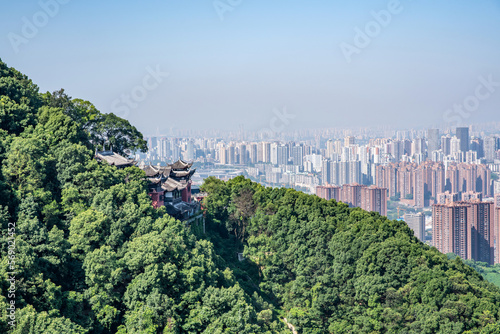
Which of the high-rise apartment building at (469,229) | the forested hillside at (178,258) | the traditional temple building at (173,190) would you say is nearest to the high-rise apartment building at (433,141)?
the high-rise apartment building at (469,229)

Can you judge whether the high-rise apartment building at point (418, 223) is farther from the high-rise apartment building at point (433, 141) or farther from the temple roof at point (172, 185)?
the temple roof at point (172, 185)

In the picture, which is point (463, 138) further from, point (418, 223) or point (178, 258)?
point (178, 258)

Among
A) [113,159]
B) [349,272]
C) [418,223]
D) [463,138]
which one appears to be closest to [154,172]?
[113,159]

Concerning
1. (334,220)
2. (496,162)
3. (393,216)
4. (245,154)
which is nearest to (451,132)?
(496,162)

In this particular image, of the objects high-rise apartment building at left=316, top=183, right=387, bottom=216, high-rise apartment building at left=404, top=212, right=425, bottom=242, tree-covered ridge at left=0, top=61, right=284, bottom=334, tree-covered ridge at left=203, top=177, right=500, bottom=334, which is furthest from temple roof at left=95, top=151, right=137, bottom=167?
high-rise apartment building at left=316, top=183, right=387, bottom=216

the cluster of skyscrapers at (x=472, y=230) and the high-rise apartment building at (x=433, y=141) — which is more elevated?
the high-rise apartment building at (x=433, y=141)

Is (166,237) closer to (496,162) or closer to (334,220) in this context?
(334,220)
